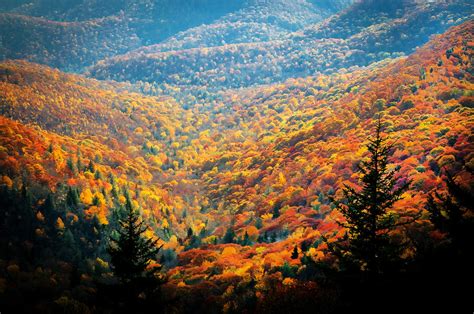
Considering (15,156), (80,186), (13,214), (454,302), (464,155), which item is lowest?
(454,302)

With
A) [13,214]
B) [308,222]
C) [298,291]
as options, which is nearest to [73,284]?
[13,214]

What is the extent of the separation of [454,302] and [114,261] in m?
27.5

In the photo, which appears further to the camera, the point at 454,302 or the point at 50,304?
the point at 50,304

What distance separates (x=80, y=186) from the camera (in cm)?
18762

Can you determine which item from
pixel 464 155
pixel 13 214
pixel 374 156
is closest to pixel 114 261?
pixel 374 156

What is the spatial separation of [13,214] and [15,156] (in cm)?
3794

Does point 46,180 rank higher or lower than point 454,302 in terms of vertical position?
higher

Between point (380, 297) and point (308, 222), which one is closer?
point (380, 297)

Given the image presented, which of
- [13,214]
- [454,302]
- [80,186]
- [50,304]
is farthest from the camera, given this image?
[80,186]

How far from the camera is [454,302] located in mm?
32781

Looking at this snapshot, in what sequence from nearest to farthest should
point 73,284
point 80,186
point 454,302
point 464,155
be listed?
point 454,302 → point 73,284 → point 464,155 → point 80,186

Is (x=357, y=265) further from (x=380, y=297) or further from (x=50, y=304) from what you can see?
(x=50, y=304)

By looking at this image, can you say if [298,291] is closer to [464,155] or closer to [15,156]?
[464,155]

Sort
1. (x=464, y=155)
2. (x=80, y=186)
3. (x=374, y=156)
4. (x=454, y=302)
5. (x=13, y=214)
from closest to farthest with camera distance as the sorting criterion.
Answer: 1. (x=454, y=302)
2. (x=374, y=156)
3. (x=464, y=155)
4. (x=13, y=214)
5. (x=80, y=186)
